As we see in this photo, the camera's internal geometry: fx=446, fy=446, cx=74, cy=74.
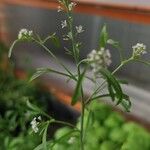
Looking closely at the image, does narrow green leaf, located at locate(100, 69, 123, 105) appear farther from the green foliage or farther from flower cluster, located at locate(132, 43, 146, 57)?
the green foliage

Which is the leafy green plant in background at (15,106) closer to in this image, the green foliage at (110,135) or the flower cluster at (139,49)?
the green foliage at (110,135)

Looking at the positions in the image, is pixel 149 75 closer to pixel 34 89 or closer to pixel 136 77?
pixel 136 77

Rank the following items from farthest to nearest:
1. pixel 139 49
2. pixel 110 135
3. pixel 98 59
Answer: pixel 110 135 → pixel 139 49 → pixel 98 59

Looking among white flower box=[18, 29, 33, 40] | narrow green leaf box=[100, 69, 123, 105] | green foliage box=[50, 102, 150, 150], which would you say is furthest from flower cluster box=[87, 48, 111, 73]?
green foliage box=[50, 102, 150, 150]

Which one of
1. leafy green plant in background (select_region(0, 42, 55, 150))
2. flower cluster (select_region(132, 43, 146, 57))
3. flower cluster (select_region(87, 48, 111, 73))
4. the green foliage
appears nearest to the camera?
flower cluster (select_region(87, 48, 111, 73))

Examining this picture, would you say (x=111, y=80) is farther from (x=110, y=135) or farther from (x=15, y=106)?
(x=15, y=106)

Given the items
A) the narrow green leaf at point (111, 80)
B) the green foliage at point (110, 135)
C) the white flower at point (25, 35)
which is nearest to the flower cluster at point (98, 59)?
the narrow green leaf at point (111, 80)

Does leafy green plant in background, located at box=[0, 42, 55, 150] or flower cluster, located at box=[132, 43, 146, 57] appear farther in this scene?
leafy green plant in background, located at box=[0, 42, 55, 150]

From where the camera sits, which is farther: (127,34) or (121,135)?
(127,34)

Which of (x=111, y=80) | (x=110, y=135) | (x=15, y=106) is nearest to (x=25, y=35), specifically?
(x=111, y=80)

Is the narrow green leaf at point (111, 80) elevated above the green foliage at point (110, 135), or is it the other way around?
the narrow green leaf at point (111, 80)

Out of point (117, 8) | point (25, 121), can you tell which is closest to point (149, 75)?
point (117, 8)
